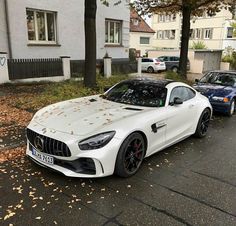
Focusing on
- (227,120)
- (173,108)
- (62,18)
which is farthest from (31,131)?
(62,18)

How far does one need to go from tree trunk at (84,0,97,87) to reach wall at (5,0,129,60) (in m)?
4.89

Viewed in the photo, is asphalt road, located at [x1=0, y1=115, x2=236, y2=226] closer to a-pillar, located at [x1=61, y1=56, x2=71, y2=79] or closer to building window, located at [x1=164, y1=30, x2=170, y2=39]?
a-pillar, located at [x1=61, y1=56, x2=71, y2=79]

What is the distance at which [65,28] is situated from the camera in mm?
15086

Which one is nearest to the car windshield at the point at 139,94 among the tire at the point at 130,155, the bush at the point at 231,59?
the tire at the point at 130,155

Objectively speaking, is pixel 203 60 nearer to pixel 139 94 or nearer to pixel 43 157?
pixel 139 94

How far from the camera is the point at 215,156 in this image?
520 centimetres

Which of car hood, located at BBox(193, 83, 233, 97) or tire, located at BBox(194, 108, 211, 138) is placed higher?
car hood, located at BBox(193, 83, 233, 97)

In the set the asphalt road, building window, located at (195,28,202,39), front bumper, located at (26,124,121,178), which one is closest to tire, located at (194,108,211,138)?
the asphalt road

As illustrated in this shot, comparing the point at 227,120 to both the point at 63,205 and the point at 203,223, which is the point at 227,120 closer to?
the point at 203,223

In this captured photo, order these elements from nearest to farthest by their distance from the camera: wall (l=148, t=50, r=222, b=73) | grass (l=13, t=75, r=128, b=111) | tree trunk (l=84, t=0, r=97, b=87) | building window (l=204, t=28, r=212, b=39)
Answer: grass (l=13, t=75, r=128, b=111) → tree trunk (l=84, t=0, r=97, b=87) → wall (l=148, t=50, r=222, b=73) → building window (l=204, t=28, r=212, b=39)

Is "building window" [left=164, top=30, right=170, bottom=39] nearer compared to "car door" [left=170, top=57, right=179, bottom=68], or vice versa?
"car door" [left=170, top=57, right=179, bottom=68]

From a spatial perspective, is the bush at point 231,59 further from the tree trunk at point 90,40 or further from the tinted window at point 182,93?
the tinted window at point 182,93

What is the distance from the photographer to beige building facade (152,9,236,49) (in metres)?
37.5

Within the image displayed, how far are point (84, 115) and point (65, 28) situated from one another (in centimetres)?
1192
